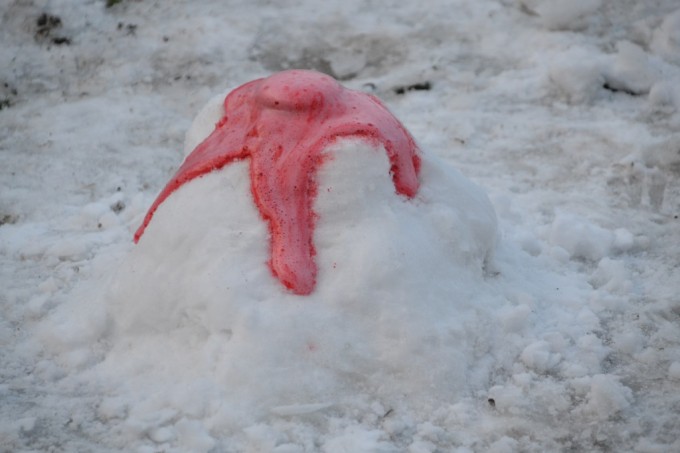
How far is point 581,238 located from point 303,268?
1.24m

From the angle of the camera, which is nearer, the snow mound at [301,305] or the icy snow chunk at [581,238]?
the snow mound at [301,305]

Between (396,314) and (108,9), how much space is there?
3552 mm

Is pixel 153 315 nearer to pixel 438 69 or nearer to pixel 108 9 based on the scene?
pixel 438 69

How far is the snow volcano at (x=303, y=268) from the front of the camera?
2438mm

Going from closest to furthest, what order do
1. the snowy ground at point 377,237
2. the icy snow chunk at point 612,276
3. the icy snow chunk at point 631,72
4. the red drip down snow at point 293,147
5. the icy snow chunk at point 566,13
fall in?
the snowy ground at point 377,237, the red drip down snow at point 293,147, the icy snow chunk at point 612,276, the icy snow chunk at point 631,72, the icy snow chunk at point 566,13

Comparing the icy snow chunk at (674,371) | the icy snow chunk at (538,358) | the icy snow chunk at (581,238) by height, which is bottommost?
the icy snow chunk at (674,371)

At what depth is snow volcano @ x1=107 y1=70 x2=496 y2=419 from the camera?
244 centimetres

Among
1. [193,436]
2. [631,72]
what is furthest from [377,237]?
[631,72]

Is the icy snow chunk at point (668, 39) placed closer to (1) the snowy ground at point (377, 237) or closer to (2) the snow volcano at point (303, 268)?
(1) the snowy ground at point (377, 237)

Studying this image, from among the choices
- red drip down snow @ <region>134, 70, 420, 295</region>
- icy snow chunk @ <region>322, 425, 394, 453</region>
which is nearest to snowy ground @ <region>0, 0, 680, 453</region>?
icy snow chunk @ <region>322, 425, 394, 453</region>

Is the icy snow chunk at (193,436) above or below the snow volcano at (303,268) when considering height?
below

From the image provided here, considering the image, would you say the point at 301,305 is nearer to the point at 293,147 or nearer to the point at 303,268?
the point at 303,268

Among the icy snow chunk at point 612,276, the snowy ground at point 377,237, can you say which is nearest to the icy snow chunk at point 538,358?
the snowy ground at point 377,237

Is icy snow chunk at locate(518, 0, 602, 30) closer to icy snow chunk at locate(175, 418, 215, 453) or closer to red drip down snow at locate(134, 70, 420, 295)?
red drip down snow at locate(134, 70, 420, 295)
